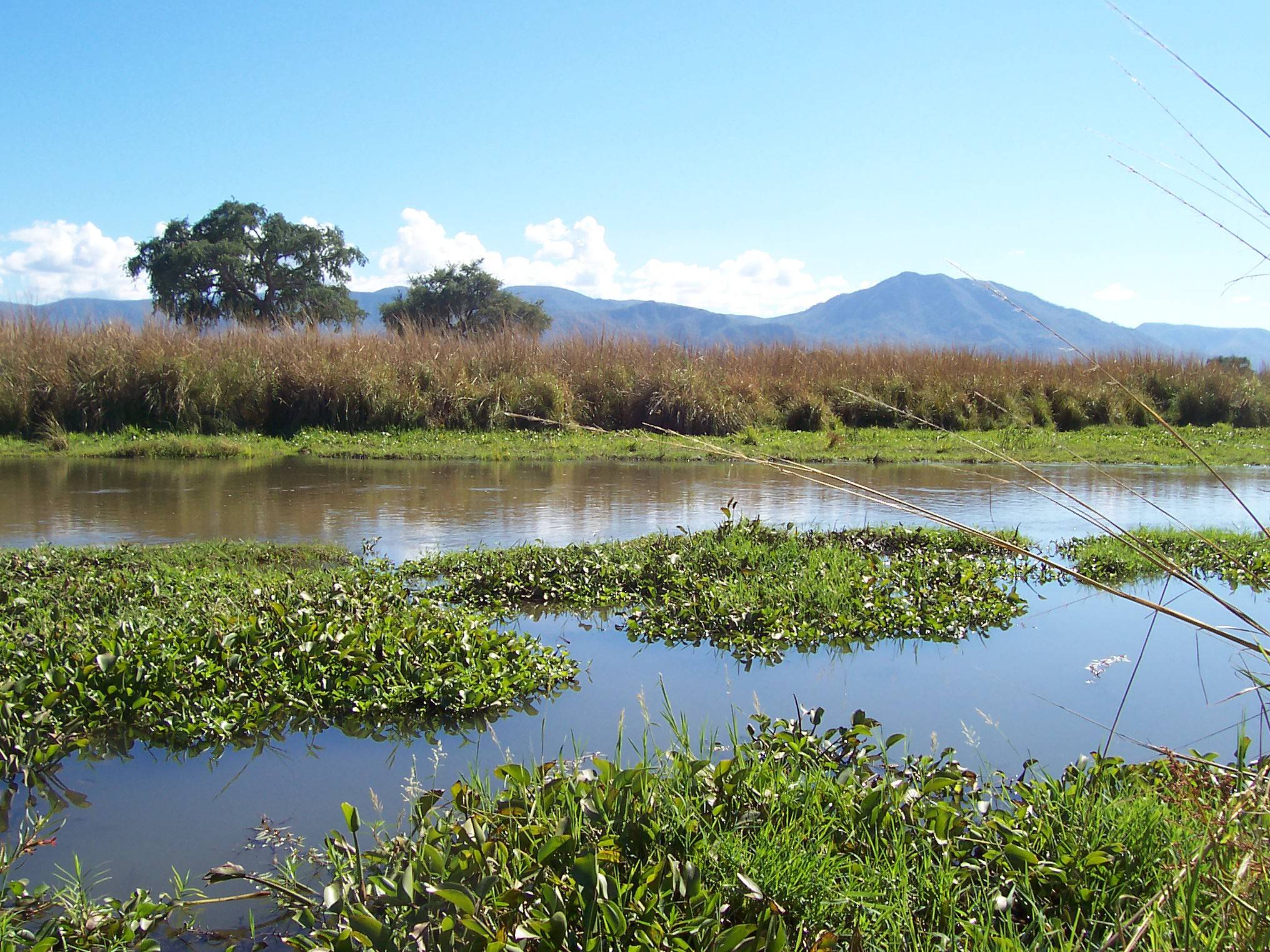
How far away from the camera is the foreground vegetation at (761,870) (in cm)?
229

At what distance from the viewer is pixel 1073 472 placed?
13.1 meters

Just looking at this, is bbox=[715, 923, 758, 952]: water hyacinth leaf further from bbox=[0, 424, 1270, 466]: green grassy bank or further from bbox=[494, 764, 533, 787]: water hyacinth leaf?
bbox=[0, 424, 1270, 466]: green grassy bank

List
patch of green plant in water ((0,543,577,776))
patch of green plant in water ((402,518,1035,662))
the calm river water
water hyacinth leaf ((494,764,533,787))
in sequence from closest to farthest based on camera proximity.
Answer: water hyacinth leaf ((494,764,533,787))
the calm river water
patch of green plant in water ((0,543,577,776))
patch of green plant in water ((402,518,1035,662))

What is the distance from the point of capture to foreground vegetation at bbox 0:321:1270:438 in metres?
15.8

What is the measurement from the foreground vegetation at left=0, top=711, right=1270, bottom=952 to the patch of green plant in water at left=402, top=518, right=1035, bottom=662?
2.30m

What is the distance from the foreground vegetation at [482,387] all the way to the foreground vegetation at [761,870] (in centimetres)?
1331

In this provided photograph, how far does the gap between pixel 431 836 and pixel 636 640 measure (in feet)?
9.69

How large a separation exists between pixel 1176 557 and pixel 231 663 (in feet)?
22.1

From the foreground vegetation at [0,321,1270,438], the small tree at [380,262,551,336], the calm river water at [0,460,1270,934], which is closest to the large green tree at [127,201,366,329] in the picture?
the small tree at [380,262,551,336]

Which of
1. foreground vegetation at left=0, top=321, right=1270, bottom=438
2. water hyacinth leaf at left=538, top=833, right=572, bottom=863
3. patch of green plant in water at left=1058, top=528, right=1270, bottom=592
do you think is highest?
foreground vegetation at left=0, top=321, right=1270, bottom=438

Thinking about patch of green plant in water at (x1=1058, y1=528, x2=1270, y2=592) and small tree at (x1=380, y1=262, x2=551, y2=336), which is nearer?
patch of green plant in water at (x1=1058, y1=528, x2=1270, y2=592)

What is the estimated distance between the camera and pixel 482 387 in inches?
670

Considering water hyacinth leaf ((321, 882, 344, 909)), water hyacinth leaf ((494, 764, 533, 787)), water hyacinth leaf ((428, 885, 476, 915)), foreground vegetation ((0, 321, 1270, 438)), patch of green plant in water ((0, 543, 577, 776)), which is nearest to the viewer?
water hyacinth leaf ((428, 885, 476, 915))

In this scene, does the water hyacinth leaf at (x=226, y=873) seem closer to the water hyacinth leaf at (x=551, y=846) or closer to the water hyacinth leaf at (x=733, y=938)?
the water hyacinth leaf at (x=551, y=846)
